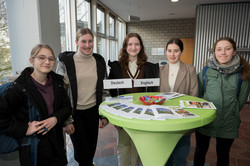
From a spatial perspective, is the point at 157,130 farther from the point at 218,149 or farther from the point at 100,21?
the point at 100,21

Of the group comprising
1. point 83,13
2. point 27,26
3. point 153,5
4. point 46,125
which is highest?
point 153,5

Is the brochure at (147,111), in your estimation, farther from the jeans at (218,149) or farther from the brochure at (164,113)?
the jeans at (218,149)

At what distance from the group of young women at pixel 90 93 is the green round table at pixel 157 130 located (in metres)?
0.47

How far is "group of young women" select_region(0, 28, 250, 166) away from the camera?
4.02 ft

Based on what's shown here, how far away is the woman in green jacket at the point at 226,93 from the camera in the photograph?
154 centimetres

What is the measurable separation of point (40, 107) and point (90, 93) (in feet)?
1.82

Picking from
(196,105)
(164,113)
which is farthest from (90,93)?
(196,105)

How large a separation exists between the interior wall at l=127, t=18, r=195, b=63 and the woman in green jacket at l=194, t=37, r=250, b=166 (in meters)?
7.21

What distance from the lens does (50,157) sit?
1.31m

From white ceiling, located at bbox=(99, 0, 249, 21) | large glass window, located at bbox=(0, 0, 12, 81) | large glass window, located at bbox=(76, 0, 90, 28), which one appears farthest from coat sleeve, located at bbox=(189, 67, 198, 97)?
white ceiling, located at bbox=(99, 0, 249, 21)

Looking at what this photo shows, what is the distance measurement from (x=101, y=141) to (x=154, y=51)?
6.76 meters

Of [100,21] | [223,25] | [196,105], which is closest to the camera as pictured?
[196,105]

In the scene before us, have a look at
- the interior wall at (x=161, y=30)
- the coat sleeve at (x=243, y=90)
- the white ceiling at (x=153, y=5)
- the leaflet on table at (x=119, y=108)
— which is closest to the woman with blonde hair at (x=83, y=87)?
the leaflet on table at (x=119, y=108)

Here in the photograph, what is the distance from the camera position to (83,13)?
489 cm
